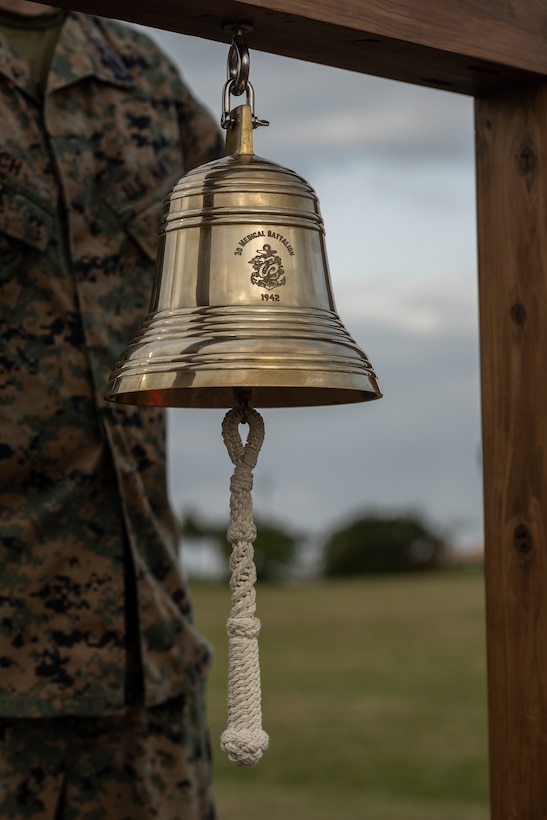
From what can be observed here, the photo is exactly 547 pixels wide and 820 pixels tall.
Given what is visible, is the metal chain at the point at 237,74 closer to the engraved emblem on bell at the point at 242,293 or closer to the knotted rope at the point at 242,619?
the engraved emblem on bell at the point at 242,293

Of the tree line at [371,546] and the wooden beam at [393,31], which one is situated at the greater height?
the tree line at [371,546]

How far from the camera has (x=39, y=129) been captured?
2.58 m

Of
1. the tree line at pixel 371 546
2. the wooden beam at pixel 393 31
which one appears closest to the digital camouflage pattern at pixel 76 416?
the wooden beam at pixel 393 31

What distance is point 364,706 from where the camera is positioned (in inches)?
375

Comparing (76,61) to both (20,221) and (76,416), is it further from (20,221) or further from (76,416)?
(76,416)

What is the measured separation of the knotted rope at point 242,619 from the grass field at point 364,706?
421cm

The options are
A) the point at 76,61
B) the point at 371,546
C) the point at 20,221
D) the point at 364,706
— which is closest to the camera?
the point at 20,221

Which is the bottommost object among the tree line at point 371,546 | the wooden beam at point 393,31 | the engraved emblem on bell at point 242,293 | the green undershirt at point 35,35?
the engraved emblem on bell at point 242,293

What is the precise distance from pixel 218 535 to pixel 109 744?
43.3 ft

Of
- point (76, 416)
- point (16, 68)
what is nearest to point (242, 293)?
point (76, 416)

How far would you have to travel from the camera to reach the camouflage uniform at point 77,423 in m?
2.46

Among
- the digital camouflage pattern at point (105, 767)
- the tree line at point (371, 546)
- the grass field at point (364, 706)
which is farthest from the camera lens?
the tree line at point (371, 546)

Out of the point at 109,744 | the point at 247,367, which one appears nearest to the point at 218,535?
the point at 109,744

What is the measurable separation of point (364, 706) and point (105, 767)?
283 inches
